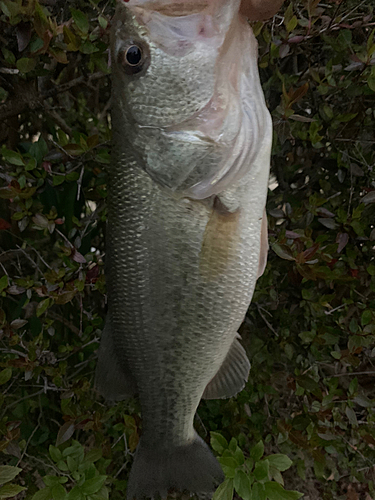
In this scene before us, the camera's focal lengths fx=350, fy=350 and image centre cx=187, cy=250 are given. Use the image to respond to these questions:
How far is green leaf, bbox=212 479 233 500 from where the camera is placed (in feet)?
2.73

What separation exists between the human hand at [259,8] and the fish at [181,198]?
2cm

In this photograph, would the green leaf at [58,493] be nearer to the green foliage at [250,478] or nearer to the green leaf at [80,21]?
the green foliage at [250,478]

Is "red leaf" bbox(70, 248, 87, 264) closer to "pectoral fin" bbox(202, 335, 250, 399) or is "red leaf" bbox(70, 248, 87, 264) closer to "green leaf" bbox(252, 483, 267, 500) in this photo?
"pectoral fin" bbox(202, 335, 250, 399)

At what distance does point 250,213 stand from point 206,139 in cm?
18

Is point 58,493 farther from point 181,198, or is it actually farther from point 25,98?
point 25,98

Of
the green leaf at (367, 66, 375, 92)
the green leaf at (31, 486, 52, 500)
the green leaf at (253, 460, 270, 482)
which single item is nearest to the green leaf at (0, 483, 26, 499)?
the green leaf at (31, 486, 52, 500)

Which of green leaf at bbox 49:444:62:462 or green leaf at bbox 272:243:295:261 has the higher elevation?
green leaf at bbox 272:243:295:261

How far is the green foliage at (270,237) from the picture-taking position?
0.92 m

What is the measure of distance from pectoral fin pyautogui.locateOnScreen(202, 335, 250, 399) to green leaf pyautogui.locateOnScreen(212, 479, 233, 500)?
198 mm

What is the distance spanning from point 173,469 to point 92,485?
22 centimetres

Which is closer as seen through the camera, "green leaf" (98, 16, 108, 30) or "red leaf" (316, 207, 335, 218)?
"green leaf" (98, 16, 108, 30)

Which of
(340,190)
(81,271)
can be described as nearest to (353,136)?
(340,190)

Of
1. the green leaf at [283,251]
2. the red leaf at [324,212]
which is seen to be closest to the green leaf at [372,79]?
the red leaf at [324,212]

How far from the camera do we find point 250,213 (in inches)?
29.7
